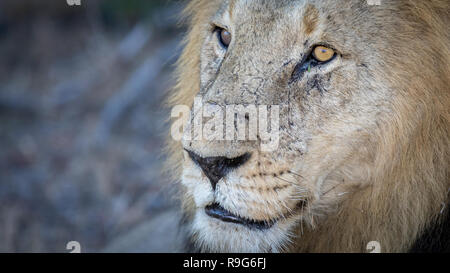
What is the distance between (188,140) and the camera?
9.45ft

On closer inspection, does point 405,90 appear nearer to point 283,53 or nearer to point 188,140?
point 283,53

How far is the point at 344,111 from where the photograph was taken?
3043 millimetres

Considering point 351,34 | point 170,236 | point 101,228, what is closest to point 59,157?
point 101,228

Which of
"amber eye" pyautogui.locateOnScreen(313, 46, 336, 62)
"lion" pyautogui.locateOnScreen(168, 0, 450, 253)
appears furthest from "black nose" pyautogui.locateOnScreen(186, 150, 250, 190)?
"amber eye" pyautogui.locateOnScreen(313, 46, 336, 62)

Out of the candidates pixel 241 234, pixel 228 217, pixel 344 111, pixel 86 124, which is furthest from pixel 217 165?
pixel 86 124

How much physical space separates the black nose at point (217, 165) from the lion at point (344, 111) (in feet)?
0.36

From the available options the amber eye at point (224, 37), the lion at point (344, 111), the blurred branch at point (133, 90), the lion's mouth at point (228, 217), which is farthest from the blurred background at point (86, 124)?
the lion's mouth at point (228, 217)

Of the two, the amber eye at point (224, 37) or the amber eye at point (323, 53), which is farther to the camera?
the amber eye at point (224, 37)

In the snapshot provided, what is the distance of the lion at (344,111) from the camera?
299 centimetres

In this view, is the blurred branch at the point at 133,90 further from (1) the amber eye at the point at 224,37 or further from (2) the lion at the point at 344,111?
(2) the lion at the point at 344,111

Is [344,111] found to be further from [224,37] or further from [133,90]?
[133,90]

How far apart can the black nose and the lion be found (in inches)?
4.3

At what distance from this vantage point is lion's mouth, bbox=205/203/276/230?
113 inches

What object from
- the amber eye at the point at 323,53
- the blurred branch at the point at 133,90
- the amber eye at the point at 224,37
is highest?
the blurred branch at the point at 133,90
